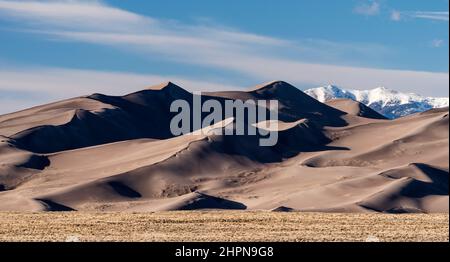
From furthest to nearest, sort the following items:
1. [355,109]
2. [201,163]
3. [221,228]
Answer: [355,109]
[201,163]
[221,228]

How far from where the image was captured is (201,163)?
332ft

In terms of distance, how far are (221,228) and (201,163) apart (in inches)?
2594

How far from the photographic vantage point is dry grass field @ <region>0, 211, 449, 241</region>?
31.0 meters

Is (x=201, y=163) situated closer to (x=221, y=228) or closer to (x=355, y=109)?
(x=221, y=228)

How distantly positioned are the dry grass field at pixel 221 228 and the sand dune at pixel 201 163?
31214mm

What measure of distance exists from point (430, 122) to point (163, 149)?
40.5 meters

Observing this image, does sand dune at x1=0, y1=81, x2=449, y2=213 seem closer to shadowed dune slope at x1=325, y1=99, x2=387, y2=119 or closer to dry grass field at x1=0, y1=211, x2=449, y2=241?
shadowed dune slope at x1=325, y1=99, x2=387, y2=119

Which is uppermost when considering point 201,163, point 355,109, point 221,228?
point 221,228

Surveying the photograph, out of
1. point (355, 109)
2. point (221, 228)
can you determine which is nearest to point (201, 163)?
point (221, 228)

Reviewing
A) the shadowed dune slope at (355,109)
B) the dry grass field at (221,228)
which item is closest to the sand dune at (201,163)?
the shadowed dune slope at (355,109)

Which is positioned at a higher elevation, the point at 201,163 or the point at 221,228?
the point at 221,228

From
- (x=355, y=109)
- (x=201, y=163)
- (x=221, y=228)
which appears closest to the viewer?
(x=221, y=228)

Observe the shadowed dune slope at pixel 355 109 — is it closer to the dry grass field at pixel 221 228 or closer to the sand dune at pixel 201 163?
the sand dune at pixel 201 163

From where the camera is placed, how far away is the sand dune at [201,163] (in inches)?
3177
